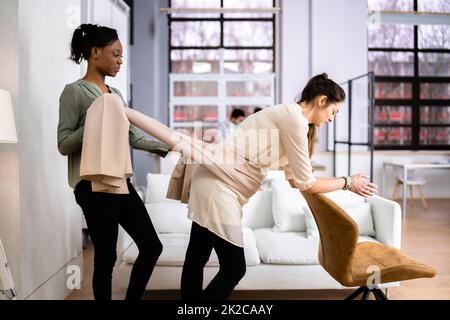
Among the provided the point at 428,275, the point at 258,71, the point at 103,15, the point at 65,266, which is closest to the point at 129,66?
the point at 103,15

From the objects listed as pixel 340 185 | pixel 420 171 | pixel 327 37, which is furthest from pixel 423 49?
pixel 340 185

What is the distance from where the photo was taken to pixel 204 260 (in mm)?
1607

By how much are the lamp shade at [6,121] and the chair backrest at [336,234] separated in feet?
3.37

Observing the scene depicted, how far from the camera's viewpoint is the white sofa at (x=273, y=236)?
2.23 metres

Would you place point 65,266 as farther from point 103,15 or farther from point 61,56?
point 103,15

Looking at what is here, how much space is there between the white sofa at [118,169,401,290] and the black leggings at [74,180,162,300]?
606 mm

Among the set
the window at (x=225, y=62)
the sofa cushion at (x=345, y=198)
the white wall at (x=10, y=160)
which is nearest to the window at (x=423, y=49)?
the sofa cushion at (x=345, y=198)

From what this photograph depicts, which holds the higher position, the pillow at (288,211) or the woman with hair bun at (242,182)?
the woman with hair bun at (242,182)

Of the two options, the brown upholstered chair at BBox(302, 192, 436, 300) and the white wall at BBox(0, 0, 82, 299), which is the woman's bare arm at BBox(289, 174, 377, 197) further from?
the white wall at BBox(0, 0, 82, 299)

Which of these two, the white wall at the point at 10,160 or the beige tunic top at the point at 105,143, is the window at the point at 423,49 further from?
the white wall at the point at 10,160

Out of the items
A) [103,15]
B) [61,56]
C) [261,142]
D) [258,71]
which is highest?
[258,71]
